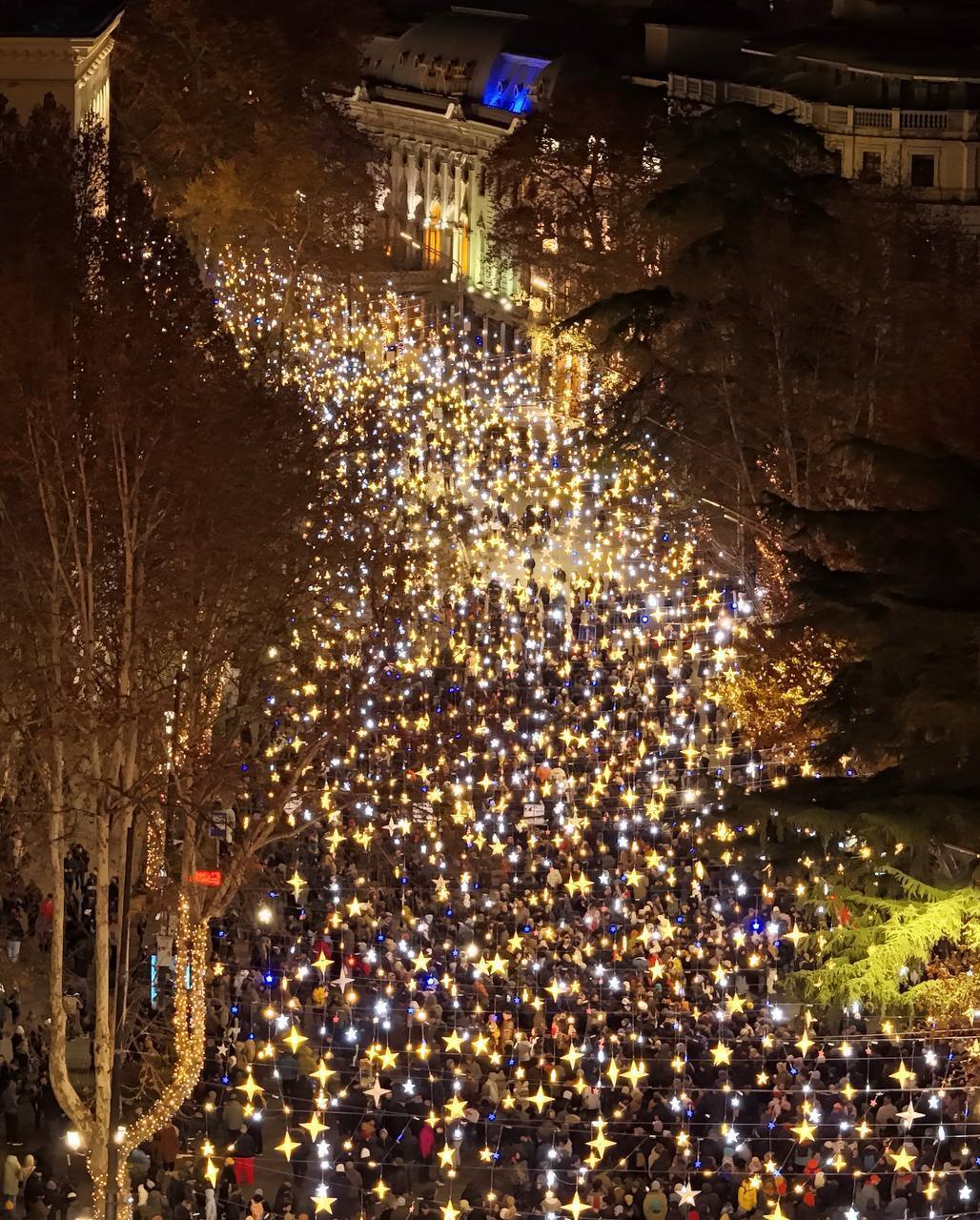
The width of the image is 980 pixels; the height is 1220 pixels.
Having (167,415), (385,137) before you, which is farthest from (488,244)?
(167,415)

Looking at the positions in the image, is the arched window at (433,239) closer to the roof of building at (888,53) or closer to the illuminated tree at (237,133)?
the illuminated tree at (237,133)

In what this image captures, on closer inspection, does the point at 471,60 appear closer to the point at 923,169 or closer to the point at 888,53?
the point at 888,53

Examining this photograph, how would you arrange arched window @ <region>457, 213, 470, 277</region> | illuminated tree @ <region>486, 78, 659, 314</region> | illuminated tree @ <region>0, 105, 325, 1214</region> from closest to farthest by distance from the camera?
1. illuminated tree @ <region>0, 105, 325, 1214</region>
2. illuminated tree @ <region>486, 78, 659, 314</region>
3. arched window @ <region>457, 213, 470, 277</region>

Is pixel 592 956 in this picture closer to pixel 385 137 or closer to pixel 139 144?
pixel 139 144

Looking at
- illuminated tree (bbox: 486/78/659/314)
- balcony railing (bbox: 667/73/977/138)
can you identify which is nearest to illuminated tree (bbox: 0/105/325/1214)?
illuminated tree (bbox: 486/78/659/314)

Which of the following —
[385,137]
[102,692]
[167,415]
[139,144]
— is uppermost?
[167,415]

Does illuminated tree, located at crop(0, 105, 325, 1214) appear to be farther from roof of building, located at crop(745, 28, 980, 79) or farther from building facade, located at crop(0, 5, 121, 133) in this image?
roof of building, located at crop(745, 28, 980, 79)

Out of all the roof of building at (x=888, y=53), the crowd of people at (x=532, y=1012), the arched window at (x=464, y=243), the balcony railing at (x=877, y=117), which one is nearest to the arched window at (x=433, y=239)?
the arched window at (x=464, y=243)
